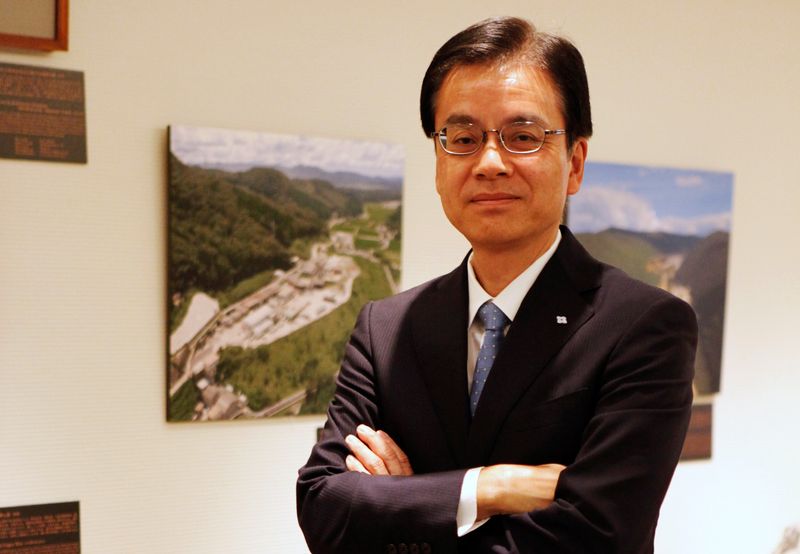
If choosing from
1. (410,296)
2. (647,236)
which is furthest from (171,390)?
(647,236)

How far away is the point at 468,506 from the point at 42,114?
66.0 inches

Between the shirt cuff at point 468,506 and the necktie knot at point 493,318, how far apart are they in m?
0.28

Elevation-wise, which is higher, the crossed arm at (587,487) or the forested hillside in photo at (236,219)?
the forested hillside in photo at (236,219)

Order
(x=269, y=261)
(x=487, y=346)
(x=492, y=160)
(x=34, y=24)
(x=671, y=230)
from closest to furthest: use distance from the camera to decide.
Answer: (x=492, y=160)
(x=487, y=346)
(x=34, y=24)
(x=269, y=261)
(x=671, y=230)

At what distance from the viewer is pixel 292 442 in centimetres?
274

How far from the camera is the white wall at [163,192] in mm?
2414

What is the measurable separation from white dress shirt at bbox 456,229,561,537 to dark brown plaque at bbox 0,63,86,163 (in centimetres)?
134

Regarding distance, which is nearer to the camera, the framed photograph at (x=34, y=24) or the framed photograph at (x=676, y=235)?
the framed photograph at (x=34, y=24)

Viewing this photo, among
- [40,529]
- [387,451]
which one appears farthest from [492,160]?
[40,529]

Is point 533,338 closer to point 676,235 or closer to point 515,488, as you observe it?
point 515,488

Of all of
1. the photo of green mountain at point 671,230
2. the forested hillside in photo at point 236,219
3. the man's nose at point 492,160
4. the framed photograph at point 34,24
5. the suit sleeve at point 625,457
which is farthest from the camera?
the photo of green mountain at point 671,230

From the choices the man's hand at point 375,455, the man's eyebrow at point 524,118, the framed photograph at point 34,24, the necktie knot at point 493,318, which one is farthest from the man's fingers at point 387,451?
the framed photograph at point 34,24

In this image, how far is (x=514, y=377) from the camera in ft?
5.03

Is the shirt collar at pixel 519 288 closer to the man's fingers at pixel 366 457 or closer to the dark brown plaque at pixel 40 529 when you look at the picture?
the man's fingers at pixel 366 457
